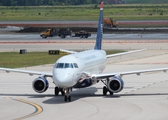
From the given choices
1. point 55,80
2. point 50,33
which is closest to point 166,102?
point 55,80

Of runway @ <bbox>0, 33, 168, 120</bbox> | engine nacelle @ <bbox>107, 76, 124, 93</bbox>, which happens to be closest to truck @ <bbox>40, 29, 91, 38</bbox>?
runway @ <bbox>0, 33, 168, 120</bbox>

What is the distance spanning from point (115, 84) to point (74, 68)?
3388 millimetres

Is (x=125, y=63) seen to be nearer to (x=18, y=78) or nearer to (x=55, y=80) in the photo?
(x=18, y=78)

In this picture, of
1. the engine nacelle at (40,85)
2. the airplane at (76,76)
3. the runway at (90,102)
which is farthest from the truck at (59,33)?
the engine nacelle at (40,85)

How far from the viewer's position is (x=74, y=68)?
39.7m

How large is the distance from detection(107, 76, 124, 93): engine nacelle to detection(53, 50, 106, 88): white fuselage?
5.76 ft

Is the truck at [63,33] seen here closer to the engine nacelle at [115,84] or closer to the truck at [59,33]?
the truck at [59,33]

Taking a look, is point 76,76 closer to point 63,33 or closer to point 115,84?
point 115,84

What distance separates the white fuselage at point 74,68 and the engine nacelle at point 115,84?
1.76 metres

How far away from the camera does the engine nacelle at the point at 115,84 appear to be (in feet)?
135

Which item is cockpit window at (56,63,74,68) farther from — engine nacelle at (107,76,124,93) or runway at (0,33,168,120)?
engine nacelle at (107,76,124,93)

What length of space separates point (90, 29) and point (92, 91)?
3594 inches

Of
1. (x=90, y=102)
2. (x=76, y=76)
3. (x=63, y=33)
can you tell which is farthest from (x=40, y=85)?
(x=63, y=33)

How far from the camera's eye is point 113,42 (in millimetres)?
104688
